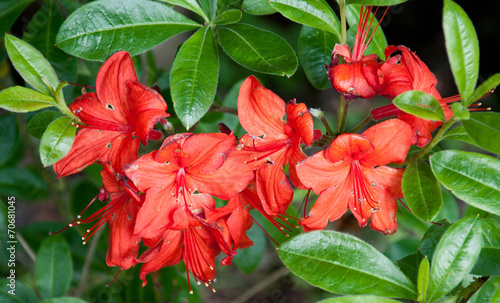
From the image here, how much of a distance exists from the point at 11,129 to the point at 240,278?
1539mm

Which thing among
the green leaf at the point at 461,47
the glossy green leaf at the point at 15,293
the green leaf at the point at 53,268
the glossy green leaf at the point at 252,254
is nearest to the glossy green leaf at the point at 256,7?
the green leaf at the point at 461,47

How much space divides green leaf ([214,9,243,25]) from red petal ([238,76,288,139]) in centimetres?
19

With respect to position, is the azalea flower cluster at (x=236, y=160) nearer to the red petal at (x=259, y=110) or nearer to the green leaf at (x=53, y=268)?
the red petal at (x=259, y=110)

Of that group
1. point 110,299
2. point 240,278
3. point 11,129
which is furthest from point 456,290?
point 240,278

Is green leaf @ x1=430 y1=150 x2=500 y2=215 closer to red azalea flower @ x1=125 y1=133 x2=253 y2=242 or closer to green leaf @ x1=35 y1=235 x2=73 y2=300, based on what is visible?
red azalea flower @ x1=125 y1=133 x2=253 y2=242

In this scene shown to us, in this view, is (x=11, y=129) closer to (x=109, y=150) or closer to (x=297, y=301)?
(x=109, y=150)

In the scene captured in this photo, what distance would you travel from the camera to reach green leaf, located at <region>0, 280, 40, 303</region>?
4.58 ft

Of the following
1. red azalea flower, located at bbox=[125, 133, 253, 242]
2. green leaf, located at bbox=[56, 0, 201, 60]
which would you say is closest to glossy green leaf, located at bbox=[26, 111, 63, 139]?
green leaf, located at bbox=[56, 0, 201, 60]

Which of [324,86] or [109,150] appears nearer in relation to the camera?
[109,150]

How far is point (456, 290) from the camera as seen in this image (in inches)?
42.8

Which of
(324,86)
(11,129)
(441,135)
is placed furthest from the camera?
(11,129)

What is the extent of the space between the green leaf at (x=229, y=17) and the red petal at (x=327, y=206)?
0.47m

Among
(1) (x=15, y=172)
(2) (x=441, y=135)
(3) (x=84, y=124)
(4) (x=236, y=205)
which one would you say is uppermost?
(2) (x=441, y=135)

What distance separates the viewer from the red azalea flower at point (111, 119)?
1040 millimetres
